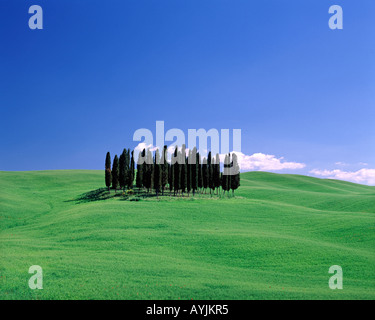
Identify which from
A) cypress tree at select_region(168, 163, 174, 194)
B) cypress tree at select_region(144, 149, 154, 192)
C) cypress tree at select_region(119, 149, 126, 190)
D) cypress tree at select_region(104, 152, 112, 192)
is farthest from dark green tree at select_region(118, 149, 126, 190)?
cypress tree at select_region(168, 163, 174, 194)

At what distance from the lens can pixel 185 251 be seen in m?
28.1

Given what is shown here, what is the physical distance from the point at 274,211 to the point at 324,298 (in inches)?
1318

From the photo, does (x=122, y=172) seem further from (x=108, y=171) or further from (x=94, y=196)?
(x=94, y=196)

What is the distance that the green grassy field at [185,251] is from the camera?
57.6ft

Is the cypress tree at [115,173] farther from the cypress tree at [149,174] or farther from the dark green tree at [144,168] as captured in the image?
the cypress tree at [149,174]

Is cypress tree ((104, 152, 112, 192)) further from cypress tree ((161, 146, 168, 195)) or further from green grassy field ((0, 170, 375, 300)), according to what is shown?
green grassy field ((0, 170, 375, 300))

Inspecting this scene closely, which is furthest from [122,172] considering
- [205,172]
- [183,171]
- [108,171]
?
[205,172]

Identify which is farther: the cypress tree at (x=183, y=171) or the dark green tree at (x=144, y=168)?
the dark green tree at (x=144, y=168)

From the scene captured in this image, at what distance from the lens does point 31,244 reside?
97.7 feet

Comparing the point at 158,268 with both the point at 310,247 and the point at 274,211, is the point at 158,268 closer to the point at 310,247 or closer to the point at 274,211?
the point at 310,247

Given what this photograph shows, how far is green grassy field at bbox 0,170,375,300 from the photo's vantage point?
57.6 ft

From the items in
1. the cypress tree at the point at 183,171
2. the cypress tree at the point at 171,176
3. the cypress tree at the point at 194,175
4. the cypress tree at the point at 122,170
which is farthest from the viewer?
the cypress tree at the point at 122,170

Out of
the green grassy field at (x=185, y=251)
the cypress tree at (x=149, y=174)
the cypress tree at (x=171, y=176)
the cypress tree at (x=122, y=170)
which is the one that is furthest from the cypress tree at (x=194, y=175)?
the cypress tree at (x=122, y=170)
